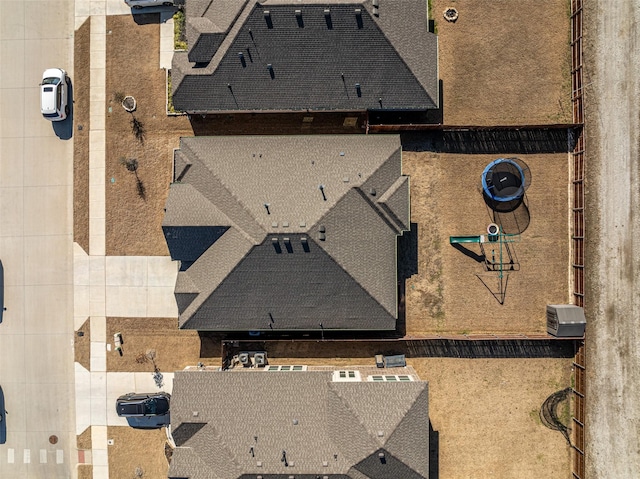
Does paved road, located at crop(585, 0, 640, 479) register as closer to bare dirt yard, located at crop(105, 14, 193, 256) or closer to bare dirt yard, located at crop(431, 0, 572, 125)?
bare dirt yard, located at crop(431, 0, 572, 125)

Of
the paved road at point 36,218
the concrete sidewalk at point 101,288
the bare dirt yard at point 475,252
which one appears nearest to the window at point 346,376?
the bare dirt yard at point 475,252

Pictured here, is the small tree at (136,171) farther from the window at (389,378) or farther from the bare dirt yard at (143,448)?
the window at (389,378)

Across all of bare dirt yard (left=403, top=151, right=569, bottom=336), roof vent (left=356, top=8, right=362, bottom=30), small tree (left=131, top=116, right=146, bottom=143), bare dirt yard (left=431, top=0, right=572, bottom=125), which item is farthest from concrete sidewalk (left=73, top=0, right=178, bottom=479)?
bare dirt yard (left=431, top=0, right=572, bottom=125)

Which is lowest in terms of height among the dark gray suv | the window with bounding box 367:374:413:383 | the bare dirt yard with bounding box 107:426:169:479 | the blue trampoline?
the bare dirt yard with bounding box 107:426:169:479

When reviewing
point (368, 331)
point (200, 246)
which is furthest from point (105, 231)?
point (368, 331)

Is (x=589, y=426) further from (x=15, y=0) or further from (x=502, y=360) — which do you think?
(x=15, y=0)

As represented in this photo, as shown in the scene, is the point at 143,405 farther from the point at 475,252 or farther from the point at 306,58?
the point at 306,58

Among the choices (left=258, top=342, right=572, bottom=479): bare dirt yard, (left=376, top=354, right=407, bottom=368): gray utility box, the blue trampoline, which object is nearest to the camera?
the blue trampoline
